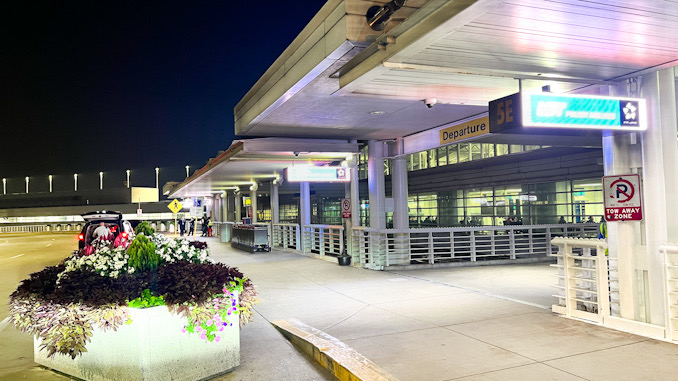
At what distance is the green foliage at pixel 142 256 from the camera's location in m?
5.59

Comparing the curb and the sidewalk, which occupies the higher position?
the curb

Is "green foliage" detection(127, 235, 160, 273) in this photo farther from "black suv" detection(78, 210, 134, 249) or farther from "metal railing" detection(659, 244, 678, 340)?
"black suv" detection(78, 210, 134, 249)

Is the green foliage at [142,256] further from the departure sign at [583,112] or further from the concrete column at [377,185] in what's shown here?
the concrete column at [377,185]

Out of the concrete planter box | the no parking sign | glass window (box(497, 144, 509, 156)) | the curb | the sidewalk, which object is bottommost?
the sidewalk

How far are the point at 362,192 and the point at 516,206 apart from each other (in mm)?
17845

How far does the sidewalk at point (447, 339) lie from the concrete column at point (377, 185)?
13.9 ft

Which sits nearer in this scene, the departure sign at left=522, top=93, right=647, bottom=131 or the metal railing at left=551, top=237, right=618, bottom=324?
the departure sign at left=522, top=93, right=647, bottom=131

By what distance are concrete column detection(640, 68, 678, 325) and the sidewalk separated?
940 mm

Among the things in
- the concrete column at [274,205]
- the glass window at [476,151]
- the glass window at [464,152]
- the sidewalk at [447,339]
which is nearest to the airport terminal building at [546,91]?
the sidewalk at [447,339]

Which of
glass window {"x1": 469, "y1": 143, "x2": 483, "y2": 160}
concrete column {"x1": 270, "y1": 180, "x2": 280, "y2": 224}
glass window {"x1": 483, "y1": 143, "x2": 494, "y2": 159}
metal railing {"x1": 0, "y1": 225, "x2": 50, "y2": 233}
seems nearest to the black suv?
concrete column {"x1": 270, "y1": 180, "x2": 280, "y2": 224}

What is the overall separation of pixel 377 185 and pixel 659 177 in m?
9.12

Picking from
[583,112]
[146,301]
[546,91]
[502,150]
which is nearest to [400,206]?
[546,91]

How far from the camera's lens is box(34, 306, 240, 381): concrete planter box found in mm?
4953

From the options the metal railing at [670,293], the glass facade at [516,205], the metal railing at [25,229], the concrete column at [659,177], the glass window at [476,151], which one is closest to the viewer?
the metal railing at [670,293]
